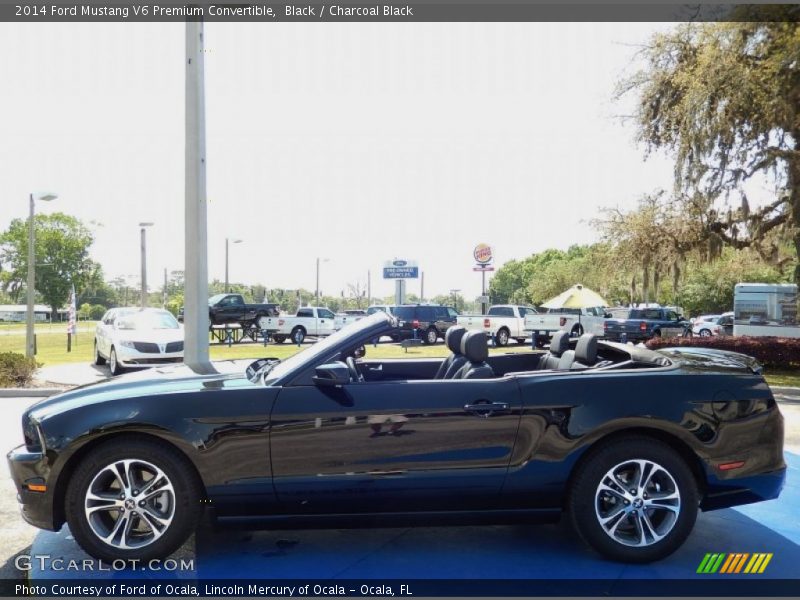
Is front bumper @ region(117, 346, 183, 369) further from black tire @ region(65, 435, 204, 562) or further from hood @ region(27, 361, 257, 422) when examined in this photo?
black tire @ region(65, 435, 204, 562)

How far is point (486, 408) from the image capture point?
3705mm

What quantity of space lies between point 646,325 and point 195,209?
2133 centimetres

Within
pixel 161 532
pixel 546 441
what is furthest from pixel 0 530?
pixel 546 441

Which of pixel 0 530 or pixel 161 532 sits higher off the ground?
pixel 161 532

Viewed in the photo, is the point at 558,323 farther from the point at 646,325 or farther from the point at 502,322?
the point at 646,325

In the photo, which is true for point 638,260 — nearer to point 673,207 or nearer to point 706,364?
point 673,207

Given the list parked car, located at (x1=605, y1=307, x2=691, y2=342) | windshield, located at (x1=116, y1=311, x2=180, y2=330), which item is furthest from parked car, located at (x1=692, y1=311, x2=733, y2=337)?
windshield, located at (x1=116, y1=311, x2=180, y2=330)

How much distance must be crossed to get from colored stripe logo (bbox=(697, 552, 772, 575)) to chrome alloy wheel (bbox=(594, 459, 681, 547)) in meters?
0.33

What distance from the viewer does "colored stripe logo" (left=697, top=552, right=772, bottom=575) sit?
371cm

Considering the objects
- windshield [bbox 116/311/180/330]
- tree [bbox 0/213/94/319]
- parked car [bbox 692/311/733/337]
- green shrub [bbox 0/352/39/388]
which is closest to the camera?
green shrub [bbox 0/352/39/388]

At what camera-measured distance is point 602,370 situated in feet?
13.4

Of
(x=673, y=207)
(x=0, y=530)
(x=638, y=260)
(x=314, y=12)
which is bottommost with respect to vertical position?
(x=0, y=530)

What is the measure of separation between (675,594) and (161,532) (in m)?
2.85

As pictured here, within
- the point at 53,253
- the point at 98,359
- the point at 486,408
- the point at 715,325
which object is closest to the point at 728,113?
the point at 486,408
